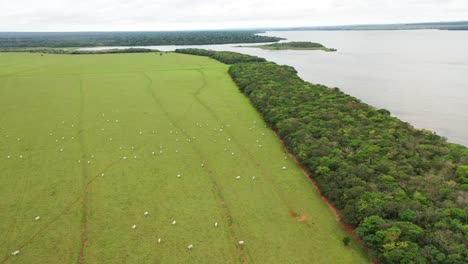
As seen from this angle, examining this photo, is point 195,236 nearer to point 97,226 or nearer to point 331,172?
point 97,226

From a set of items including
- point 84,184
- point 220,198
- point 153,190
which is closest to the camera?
point 220,198

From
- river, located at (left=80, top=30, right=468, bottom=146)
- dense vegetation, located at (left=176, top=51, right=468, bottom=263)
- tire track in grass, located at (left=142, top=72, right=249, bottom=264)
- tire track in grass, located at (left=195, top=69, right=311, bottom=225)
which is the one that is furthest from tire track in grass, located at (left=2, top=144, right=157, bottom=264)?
river, located at (left=80, top=30, right=468, bottom=146)

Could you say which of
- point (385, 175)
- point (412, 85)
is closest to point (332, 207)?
point (385, 175)

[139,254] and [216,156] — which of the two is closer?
[139,254]

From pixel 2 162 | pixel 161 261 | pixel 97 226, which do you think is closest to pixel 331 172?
→ pixel 161 261

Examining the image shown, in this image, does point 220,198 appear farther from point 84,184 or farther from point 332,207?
point 84,184
